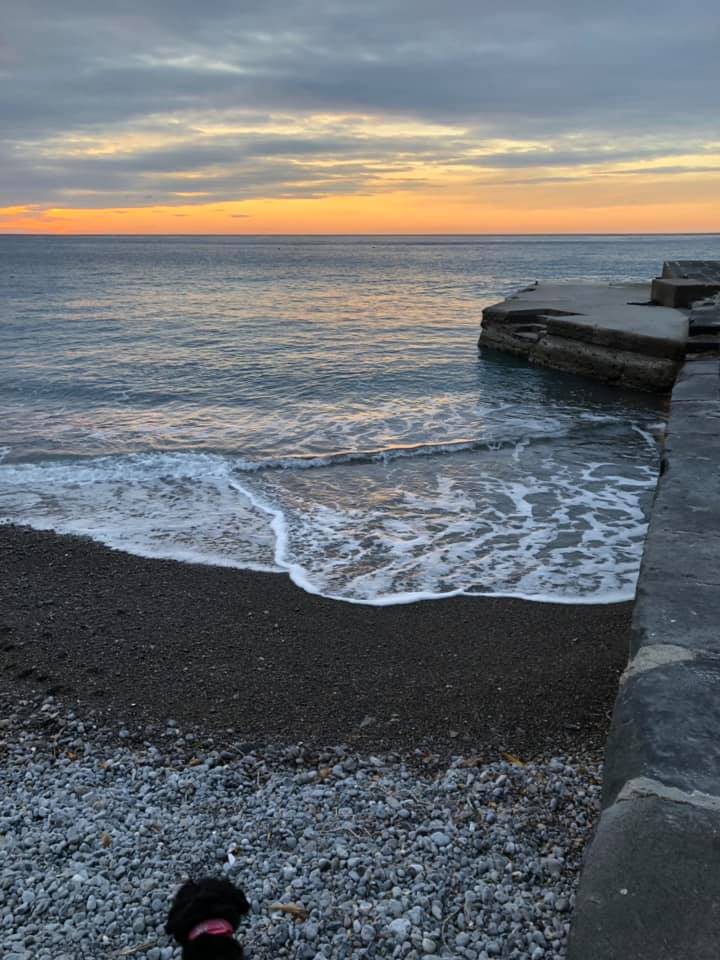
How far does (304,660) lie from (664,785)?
3.14 metres

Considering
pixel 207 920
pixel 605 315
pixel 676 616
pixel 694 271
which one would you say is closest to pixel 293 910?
pixel 207 920

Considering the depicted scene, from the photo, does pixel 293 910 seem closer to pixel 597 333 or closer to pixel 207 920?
pixel 207 920

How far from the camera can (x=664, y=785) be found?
266 centimetres

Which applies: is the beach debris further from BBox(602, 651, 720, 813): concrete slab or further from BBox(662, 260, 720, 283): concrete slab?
BBox(662, 260, 720, 283): concrete slab

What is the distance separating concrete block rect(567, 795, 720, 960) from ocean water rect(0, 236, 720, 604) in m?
3.93

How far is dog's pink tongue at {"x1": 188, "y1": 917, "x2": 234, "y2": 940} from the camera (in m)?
2.35

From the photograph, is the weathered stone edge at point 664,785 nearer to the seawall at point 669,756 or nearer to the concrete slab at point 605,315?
the seawall at point 669,756

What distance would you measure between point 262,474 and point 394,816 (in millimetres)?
7236

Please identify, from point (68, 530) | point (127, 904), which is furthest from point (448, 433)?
point (127, 904)

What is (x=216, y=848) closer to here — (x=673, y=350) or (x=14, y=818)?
(x=14, y=818)

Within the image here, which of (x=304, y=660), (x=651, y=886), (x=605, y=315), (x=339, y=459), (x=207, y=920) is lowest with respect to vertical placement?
(x=304, y=660)

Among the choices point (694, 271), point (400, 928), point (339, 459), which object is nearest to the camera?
point (400, 928)

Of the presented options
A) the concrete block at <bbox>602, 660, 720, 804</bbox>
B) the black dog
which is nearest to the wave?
the concrete block at <bbox>602, 660, 720, 804</bbox>

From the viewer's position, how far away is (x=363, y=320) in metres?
30.7
